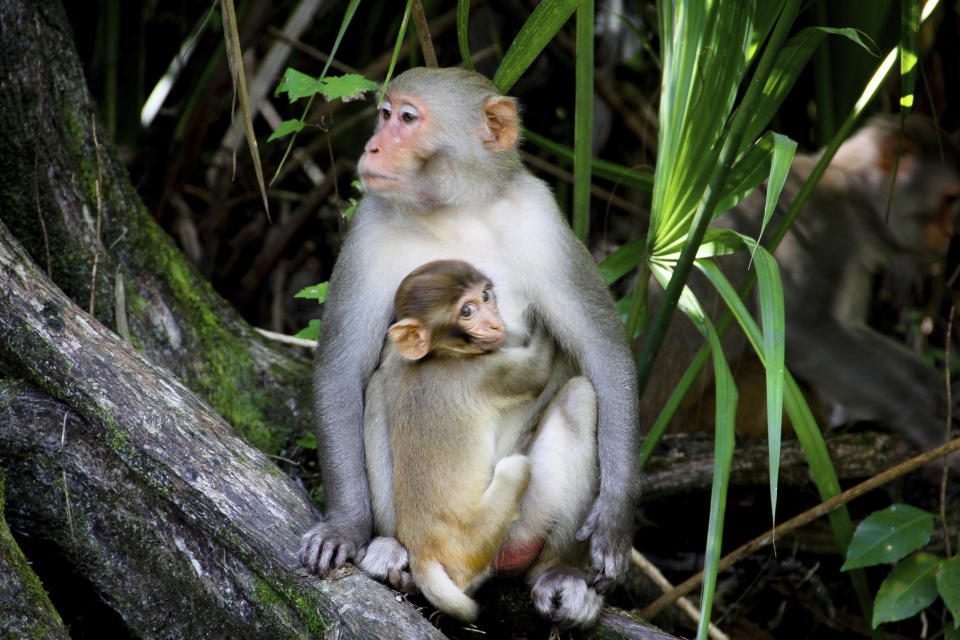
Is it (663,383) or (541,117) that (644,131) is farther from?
(663,383)

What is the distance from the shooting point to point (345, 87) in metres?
3.24

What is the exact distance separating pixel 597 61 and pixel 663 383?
2.20 m

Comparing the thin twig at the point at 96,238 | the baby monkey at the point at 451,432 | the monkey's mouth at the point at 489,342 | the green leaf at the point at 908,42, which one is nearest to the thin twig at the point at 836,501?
the baby monkey at the point at 451,432

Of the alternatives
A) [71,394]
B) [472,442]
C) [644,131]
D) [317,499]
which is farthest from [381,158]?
[644,131]

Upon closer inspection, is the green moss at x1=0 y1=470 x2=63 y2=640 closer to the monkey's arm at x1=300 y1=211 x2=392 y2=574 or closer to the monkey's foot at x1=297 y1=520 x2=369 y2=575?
the monkey's foot at x1=297 y1=520 x2=369 y2=575

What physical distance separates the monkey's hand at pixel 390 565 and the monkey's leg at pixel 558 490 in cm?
33

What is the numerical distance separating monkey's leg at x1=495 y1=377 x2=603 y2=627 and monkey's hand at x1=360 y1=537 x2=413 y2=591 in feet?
1.07

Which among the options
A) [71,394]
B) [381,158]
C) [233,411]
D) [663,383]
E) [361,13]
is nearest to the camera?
[71,394]

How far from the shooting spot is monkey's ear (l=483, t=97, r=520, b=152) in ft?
10.2

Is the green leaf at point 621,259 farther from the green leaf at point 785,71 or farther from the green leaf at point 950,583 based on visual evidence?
the green leaf at point 950,583

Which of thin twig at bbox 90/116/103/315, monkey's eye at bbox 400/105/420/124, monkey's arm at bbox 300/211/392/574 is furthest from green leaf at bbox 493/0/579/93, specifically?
thin twig at bbox 90/116/103/315

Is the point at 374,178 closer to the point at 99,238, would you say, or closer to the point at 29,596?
the point at 99,238

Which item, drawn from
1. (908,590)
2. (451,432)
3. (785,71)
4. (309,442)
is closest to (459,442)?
(451,432)

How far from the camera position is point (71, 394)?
2.71 m
